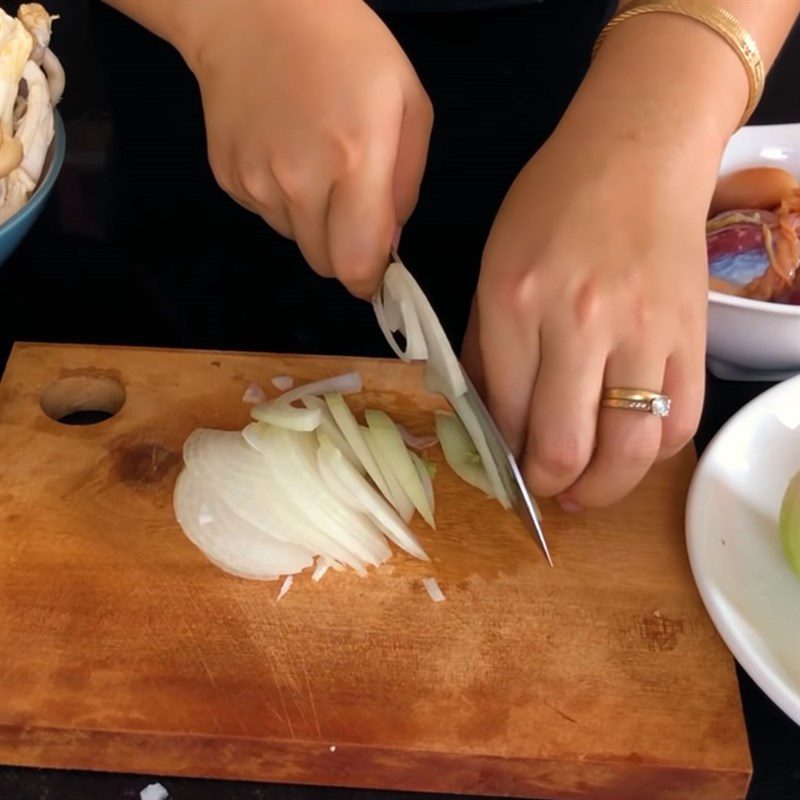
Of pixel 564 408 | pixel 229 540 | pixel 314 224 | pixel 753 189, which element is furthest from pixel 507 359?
pixel 753 189

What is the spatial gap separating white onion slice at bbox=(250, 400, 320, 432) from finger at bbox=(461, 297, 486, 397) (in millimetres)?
149

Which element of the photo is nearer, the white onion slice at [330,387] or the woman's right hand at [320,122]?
the woman's right hand at [320,122]

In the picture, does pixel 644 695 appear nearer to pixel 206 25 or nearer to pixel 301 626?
pixel 301 626

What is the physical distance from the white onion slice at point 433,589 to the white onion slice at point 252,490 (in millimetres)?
57

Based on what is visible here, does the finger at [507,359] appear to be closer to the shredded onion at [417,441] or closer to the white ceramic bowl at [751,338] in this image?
the shredded onion at [417,441]

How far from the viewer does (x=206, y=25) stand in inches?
34.7

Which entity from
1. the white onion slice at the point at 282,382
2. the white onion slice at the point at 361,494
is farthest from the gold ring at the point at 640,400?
the white onion slice at the point at 282,382

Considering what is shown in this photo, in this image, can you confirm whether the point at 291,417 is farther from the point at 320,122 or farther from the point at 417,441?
the point at 320,122

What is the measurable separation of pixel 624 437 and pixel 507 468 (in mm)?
119

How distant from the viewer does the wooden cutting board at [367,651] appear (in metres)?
0.80

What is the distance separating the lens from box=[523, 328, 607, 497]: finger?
2.51 ft

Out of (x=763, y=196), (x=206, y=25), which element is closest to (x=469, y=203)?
(x=763, y=196)

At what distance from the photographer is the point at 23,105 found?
101cm

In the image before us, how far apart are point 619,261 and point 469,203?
0.50 metres
